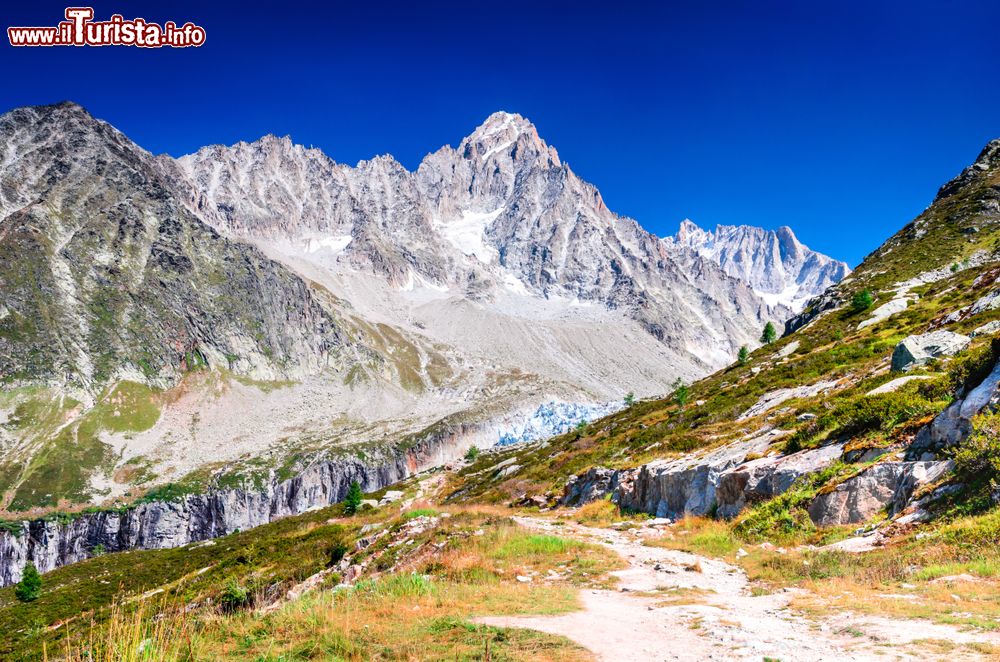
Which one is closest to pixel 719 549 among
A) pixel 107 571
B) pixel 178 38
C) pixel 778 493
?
pixel 778 493

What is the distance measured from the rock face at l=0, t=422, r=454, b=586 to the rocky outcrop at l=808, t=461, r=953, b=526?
125 m

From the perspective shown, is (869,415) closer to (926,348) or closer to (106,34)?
(926,348)

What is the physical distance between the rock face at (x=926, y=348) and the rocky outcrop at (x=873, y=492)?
11.2 m

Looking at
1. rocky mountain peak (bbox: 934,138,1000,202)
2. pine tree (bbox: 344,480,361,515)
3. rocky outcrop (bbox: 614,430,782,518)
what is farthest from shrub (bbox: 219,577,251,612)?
rocky mountain peak (bbox: 934,138,1000,202)

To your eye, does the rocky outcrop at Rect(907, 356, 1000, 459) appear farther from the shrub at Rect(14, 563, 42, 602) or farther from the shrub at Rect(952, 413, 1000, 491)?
the shrub at Rect(14, 563, 42, 602)

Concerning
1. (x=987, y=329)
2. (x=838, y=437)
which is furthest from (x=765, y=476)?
(x=987, y=329)

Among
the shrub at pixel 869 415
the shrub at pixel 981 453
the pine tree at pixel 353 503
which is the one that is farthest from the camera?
the pine tree at pixel 353 503

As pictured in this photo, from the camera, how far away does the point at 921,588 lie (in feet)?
30.3

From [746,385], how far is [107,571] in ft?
261

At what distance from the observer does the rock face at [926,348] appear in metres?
22.7

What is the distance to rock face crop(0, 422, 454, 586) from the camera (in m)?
133

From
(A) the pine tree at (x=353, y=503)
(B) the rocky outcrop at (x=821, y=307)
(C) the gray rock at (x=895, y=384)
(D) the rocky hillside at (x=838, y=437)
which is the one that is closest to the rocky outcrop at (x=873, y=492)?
(D) the rocky hillside at (x=838, y=437)

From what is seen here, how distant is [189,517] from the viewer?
15300 centimetres

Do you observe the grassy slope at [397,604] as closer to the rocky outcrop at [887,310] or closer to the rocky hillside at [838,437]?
the rocky hillside at [838,437]
